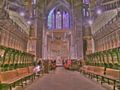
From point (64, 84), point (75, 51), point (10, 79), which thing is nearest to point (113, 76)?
point (64, 84)

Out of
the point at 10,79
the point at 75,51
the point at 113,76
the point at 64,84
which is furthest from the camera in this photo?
the point at 75,51

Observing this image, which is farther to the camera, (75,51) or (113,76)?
(75,51)

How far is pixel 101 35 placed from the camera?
3134 centimetres

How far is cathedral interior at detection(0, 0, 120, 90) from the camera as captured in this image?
11375mm

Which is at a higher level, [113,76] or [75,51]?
[75,51]

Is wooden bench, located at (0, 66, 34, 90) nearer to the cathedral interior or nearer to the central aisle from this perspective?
the cathedral interior

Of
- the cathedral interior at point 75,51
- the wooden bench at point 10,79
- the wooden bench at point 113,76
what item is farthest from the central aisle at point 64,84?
the wooden bench at point 10,79

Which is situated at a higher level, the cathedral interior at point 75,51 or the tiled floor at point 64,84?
the cathedral interior at point 75,51

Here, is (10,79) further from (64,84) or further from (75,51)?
(75,51)

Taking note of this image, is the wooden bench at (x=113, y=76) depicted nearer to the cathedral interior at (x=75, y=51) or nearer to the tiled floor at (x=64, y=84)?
the cathedral interior at (x=75, y=51)

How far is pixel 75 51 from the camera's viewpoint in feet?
163

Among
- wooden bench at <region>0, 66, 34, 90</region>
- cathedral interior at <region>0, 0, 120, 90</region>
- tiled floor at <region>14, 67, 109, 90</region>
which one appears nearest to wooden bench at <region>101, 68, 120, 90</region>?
cathedral interior at <region>0, 0, 120, 90</region>

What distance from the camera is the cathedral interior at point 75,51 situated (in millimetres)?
11375

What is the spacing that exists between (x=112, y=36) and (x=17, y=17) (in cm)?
1826
